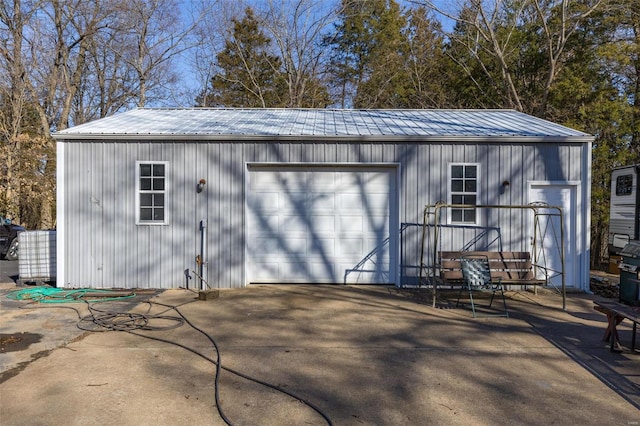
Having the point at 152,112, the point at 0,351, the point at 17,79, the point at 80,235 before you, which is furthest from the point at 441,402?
the point at 17,79

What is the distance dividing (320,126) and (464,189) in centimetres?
333

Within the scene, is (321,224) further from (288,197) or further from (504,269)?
(504,269)

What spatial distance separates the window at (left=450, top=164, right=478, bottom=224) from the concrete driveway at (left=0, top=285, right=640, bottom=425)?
91.5 inches

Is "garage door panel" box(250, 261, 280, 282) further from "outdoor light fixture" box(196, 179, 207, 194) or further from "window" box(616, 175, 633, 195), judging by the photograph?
"window" box(616, 175, 633, 195)

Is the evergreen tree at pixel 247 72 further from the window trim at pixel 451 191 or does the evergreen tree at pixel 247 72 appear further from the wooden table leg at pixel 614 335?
the wooden table leg at pixel 614 335

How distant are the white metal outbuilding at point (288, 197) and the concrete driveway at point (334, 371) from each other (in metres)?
1.91

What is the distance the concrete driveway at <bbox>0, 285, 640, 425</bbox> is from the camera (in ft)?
12.2

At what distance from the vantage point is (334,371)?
4645 millimetres

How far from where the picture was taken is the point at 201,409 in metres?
3.78

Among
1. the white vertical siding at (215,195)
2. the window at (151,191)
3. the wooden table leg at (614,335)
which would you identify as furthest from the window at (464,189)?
the window at (151,191)

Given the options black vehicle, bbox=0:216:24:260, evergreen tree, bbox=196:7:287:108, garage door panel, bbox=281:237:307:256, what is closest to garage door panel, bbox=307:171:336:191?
garage door panel, bbox=281:237:307:256

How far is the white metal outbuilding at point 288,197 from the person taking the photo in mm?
8867

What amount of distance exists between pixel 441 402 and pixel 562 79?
678 inches

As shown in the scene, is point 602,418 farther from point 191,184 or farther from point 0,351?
point 191,184
